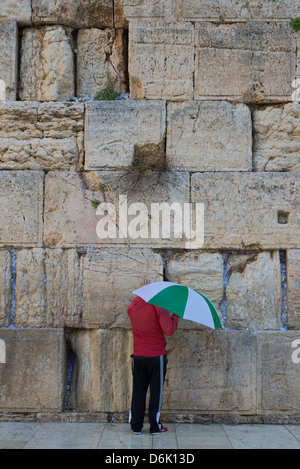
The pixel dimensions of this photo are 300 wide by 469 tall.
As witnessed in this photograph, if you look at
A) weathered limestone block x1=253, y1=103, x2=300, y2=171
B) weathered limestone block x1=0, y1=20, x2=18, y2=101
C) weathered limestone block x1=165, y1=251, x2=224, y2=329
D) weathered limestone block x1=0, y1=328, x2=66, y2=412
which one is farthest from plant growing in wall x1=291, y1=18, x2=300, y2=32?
weathered limestone block x1=0, y1=328, x2=66, y2=412

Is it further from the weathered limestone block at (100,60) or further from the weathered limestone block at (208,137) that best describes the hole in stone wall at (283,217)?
the weathered limestone block at (100,60)

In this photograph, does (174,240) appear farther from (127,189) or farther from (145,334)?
(145,334)

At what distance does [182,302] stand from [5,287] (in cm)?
201

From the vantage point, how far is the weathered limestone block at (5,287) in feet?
17.8

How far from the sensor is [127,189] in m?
5.53

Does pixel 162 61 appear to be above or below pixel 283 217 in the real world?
above

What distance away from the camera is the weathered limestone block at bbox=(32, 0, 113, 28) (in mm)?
5801

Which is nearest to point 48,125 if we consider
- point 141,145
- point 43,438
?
point 141,145

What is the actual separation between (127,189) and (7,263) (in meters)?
1.49

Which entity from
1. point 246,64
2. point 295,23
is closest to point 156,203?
point 246,64

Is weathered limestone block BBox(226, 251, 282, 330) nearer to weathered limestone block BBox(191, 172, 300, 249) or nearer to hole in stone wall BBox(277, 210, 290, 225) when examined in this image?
weathered limestone block BBox(191, 172, 300, 249)

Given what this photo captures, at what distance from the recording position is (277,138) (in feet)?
18.7

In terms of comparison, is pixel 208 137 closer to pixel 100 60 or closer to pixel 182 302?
pixel 100 60

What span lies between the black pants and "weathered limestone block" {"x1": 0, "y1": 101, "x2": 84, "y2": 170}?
7.38 feet
